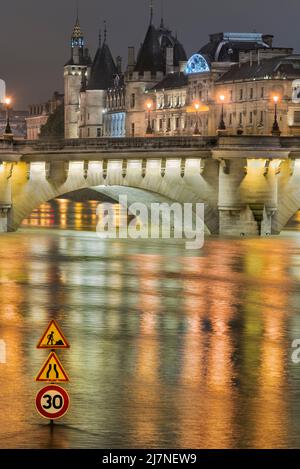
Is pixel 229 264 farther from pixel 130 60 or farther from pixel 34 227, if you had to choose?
pixel 130 60

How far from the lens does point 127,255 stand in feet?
174

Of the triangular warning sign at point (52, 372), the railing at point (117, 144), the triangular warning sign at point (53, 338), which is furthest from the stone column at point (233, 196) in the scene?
the triangular warning sign at point (52, 372)

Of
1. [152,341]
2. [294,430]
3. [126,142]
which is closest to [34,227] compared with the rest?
[126,142]

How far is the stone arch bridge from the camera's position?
60688mm

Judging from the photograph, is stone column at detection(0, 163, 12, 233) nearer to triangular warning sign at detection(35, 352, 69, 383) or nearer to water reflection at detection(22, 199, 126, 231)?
water reflection at detection(22, 199, 126, 231)

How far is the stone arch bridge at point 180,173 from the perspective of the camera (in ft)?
199

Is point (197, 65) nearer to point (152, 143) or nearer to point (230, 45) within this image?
point (230, 45)

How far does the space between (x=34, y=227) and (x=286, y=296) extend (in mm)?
32086

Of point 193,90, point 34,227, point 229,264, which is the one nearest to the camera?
point 229,264

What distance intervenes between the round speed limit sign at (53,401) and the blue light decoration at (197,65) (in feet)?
411

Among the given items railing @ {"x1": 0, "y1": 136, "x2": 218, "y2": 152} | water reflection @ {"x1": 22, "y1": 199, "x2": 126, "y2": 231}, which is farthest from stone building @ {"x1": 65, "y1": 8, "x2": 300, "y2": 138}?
railing @ {"x1": 0, "y1": 136, "x2": 218, "y2": 152}

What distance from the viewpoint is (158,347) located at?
→ 2916 centimetres

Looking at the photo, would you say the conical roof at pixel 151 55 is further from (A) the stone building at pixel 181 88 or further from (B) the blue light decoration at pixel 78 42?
(B) the blue light decoration at pixel 78 42

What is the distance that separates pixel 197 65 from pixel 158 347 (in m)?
121
